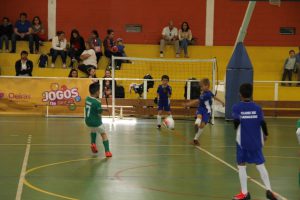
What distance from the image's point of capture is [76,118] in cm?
2402

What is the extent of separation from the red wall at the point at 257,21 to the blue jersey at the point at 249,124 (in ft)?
79.2

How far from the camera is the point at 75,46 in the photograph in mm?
29234

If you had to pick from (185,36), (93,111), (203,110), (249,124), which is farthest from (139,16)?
(249,124)

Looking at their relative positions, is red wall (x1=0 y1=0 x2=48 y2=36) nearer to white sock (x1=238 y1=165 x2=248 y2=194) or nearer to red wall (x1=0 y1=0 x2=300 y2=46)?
red wall (x1=0 y1=0 x2=300 y2=46)

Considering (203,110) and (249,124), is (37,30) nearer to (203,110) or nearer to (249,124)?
(203,110)

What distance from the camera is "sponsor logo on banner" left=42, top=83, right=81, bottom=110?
24469 mm

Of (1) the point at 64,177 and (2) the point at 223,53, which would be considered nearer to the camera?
(1) the point at 64,177

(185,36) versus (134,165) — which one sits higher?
(185,36)

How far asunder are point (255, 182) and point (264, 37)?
77.5 feet

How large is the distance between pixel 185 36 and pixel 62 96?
9.13 metres

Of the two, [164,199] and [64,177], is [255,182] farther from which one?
[64,177]

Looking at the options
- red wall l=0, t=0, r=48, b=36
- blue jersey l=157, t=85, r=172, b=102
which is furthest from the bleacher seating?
blue jersey l=157, t=85, r=172, b=102

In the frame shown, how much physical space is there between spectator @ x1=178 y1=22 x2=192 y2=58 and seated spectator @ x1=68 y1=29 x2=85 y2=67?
17.2ft

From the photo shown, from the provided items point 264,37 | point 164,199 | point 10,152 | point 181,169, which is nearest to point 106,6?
point 264,37
